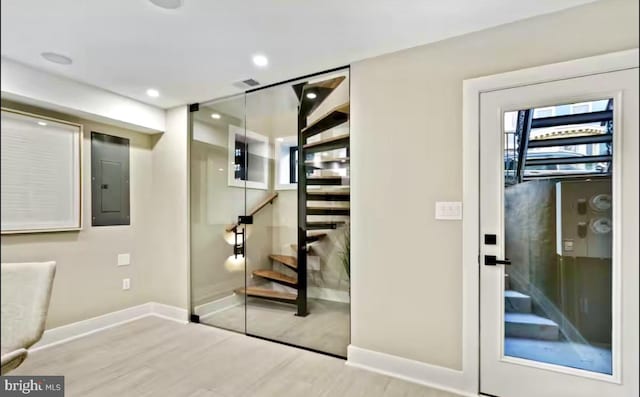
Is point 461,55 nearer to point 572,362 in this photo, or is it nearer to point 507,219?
point 507,219

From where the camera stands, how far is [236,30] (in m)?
2.04

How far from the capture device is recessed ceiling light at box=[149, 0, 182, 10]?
1.73m

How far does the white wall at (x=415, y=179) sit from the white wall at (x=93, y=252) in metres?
1.47

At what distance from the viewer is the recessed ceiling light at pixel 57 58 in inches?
46.5

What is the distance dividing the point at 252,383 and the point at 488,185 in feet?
6.71

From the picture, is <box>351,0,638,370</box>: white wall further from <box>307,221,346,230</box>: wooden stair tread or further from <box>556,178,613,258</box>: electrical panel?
<box>556,178,613,258</box>: electrical panel

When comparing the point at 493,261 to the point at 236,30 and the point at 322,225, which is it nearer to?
the point at 322,225

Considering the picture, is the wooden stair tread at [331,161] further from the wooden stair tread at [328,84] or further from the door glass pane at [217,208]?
the door glass pane at [217,208]

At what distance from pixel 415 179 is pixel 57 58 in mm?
2016

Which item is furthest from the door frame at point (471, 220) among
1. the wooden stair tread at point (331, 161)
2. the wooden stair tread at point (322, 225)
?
the wooden stair tread at point (322, 225)

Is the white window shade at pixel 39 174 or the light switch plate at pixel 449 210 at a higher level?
the white window shade at pixel 39 174

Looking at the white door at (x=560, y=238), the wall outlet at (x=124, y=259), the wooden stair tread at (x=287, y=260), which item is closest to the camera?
the wall outlet at (x=124, y=259)

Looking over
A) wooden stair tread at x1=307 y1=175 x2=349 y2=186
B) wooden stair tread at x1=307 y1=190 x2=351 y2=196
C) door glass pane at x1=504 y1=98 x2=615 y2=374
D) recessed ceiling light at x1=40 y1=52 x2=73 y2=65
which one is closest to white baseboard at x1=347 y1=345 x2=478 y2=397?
door glass pane at x1=504 y1=98 x2=615 y2=374

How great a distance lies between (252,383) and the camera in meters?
2.23
